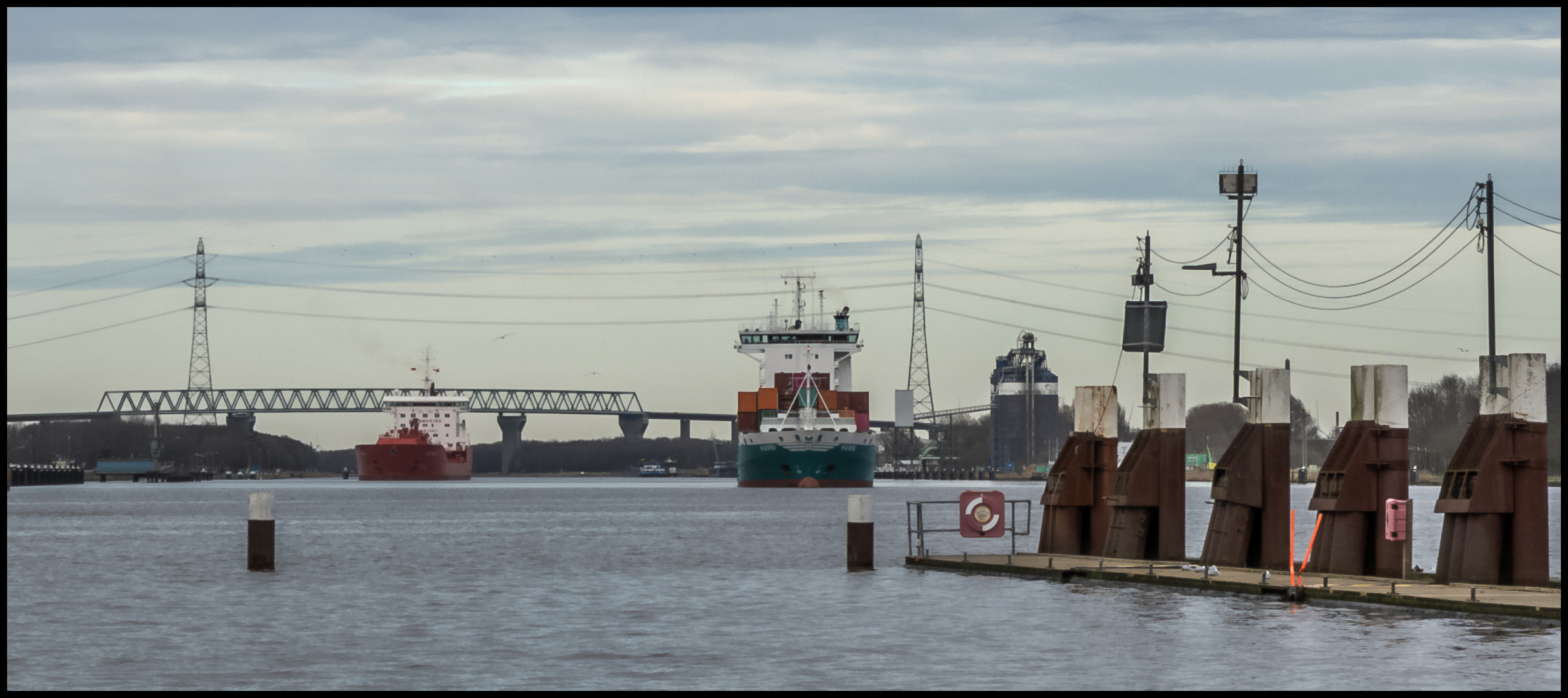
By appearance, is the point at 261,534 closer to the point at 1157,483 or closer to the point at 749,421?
the point at 1157,483

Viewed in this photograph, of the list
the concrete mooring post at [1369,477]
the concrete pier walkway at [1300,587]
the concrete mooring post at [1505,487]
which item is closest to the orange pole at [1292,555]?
the concrete pier walkway at [1300,587]

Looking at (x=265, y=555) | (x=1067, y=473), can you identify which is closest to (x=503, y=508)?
(x=265, y=555)

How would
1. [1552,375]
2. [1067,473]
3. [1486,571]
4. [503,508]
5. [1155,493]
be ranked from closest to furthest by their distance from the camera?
1. [1486,571]
2. [1155,493]
3. [1067,473]
4. [503,508]
5. [1552,375]

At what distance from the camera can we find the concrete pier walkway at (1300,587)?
1042 inches

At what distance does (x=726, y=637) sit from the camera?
2905 cm

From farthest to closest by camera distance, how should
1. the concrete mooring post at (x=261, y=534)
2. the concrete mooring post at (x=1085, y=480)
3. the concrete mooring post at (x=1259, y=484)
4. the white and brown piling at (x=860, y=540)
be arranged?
the concrete mooring post at (x=261, y=534)
the white and brown piling at (x=860, y=540)
the concrete mooring post at (x=1085, y=480)
the concrete mooring post at (x=1259, y=484)

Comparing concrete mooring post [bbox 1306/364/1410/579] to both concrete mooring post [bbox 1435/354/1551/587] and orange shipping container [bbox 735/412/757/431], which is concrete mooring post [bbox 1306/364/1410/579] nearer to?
concrete mooring post [bbox 1435/354/1551/587]

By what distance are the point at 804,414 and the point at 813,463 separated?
4.45m

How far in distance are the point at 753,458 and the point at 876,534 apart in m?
76.0

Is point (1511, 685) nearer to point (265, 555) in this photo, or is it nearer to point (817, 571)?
point (817, 571)

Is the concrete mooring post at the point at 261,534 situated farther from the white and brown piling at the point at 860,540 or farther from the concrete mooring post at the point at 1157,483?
the concrete mooring post at the point at 1157,483

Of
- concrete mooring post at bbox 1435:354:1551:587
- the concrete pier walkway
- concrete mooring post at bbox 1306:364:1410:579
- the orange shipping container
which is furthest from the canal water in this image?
the orange shipping container

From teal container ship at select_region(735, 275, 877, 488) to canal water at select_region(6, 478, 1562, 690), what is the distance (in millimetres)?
82058

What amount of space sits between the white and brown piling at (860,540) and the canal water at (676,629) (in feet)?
1.36
